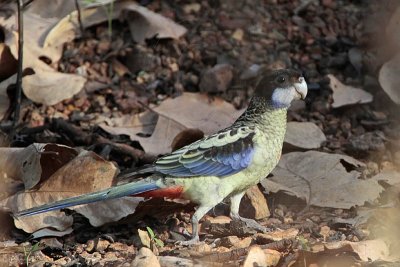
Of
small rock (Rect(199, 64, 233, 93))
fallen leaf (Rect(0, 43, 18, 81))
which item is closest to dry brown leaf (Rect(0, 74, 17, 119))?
fallen leaf (Rect(0, 43, 18, 81))

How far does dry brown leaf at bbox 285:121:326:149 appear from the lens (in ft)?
21.1

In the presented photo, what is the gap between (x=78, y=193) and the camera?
18.4ft

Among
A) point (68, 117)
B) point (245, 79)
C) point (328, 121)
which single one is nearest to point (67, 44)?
point (68, 117)

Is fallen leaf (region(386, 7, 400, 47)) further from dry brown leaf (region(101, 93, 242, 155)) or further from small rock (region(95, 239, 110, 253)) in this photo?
small rock (region(95, 239, 110, 253))

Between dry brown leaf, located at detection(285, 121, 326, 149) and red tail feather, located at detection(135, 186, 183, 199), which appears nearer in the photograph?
red tail feather, located at detection(135, 186, 183, 199)

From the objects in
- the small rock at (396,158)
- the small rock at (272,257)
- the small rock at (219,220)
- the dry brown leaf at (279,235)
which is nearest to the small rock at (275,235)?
the dry brown leaf at (279,235)

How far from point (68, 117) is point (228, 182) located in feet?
6.79

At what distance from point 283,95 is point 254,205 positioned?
27.7 inches

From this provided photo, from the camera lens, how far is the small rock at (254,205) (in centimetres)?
578

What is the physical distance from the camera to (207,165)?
546 centimetres

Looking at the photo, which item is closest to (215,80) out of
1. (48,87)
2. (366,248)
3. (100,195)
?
(48,87)

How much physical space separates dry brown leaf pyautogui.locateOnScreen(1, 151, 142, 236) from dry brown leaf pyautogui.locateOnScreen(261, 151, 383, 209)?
988 millimetres

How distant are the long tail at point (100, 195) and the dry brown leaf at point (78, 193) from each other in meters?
0.22

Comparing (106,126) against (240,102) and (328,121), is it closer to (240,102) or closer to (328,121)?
(240,102)
